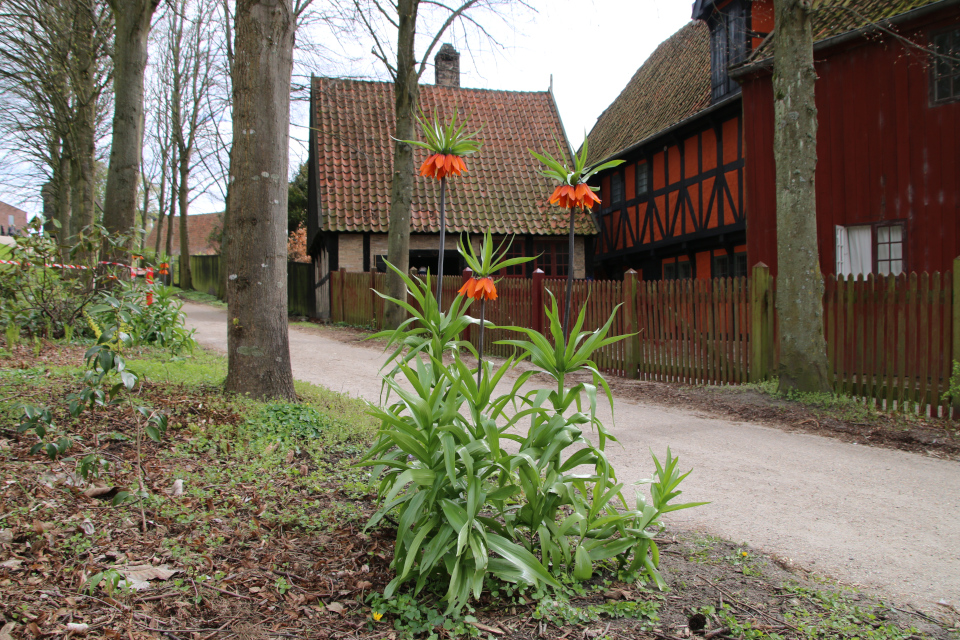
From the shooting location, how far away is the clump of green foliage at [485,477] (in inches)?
99.3

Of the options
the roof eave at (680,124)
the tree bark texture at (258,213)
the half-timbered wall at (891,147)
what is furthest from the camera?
the roof eave at (680,124)

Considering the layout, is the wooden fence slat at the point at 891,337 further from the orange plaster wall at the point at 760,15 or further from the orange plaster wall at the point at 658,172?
the orange plaster wall at the point at 658,172

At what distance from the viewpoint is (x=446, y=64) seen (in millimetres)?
→ 25359

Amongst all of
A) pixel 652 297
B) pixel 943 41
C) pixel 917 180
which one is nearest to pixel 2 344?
pixel 652 297

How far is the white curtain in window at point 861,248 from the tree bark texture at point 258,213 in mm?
9989

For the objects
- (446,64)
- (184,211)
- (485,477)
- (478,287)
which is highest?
(446,64)

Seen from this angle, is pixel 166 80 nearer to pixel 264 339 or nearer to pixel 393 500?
pixel 264 339

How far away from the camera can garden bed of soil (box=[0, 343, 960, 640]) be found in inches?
97.3

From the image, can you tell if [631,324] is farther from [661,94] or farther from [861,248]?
[661,94]

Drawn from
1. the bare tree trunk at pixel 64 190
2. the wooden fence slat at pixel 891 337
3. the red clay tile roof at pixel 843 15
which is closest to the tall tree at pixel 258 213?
the wooden fence slat at pixel 891 337

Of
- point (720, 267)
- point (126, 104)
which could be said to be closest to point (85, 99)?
point (126, 104)

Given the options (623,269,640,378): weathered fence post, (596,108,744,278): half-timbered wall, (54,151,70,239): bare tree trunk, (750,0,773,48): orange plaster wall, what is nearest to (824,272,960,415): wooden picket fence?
(623,269,640,378): weathered fence post

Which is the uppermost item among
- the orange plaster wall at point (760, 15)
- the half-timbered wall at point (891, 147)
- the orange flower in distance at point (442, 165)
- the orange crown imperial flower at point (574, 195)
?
the orange plaster wall at point (760, 15)

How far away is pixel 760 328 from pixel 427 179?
13.6 m
